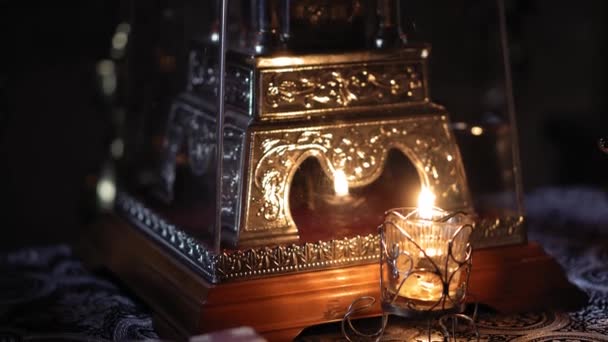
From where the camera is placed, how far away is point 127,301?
173cm

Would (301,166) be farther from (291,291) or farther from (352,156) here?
(291,291)

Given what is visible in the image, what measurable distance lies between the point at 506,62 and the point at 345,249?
14.4 inches

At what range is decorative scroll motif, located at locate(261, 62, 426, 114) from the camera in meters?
1.59

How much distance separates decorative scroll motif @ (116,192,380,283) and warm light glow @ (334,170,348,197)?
0.30 feet

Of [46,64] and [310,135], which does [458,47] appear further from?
[46,64]

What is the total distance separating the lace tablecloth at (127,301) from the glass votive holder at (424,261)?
0.35 feet

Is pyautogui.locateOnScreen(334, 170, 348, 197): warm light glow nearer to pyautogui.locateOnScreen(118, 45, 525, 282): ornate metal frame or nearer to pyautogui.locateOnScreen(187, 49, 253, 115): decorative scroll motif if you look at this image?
pyautogui.locateOnScreen(118, 45, 525, 282): ornate metal frame

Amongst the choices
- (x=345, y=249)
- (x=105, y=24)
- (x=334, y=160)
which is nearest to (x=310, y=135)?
(x=334, y=160)

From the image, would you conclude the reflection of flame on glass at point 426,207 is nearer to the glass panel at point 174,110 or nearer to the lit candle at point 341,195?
the lit candle at point 341,195

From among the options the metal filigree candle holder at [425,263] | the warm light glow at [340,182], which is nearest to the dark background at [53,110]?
the warm light glow at [340,182]

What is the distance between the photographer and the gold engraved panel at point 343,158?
156cm

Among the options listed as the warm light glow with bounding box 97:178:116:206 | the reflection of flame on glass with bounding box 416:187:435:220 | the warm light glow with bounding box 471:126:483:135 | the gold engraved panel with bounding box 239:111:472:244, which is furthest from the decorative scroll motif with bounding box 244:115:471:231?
the warm light glow with bounding box 97:178:116:206

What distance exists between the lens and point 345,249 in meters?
1.56

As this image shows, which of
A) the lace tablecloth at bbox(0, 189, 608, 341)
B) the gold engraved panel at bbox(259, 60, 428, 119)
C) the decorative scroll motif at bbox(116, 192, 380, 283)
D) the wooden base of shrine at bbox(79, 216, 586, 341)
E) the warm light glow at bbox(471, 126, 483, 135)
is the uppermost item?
the gold engraved panel at bbox(259, 60, 428, 119)
